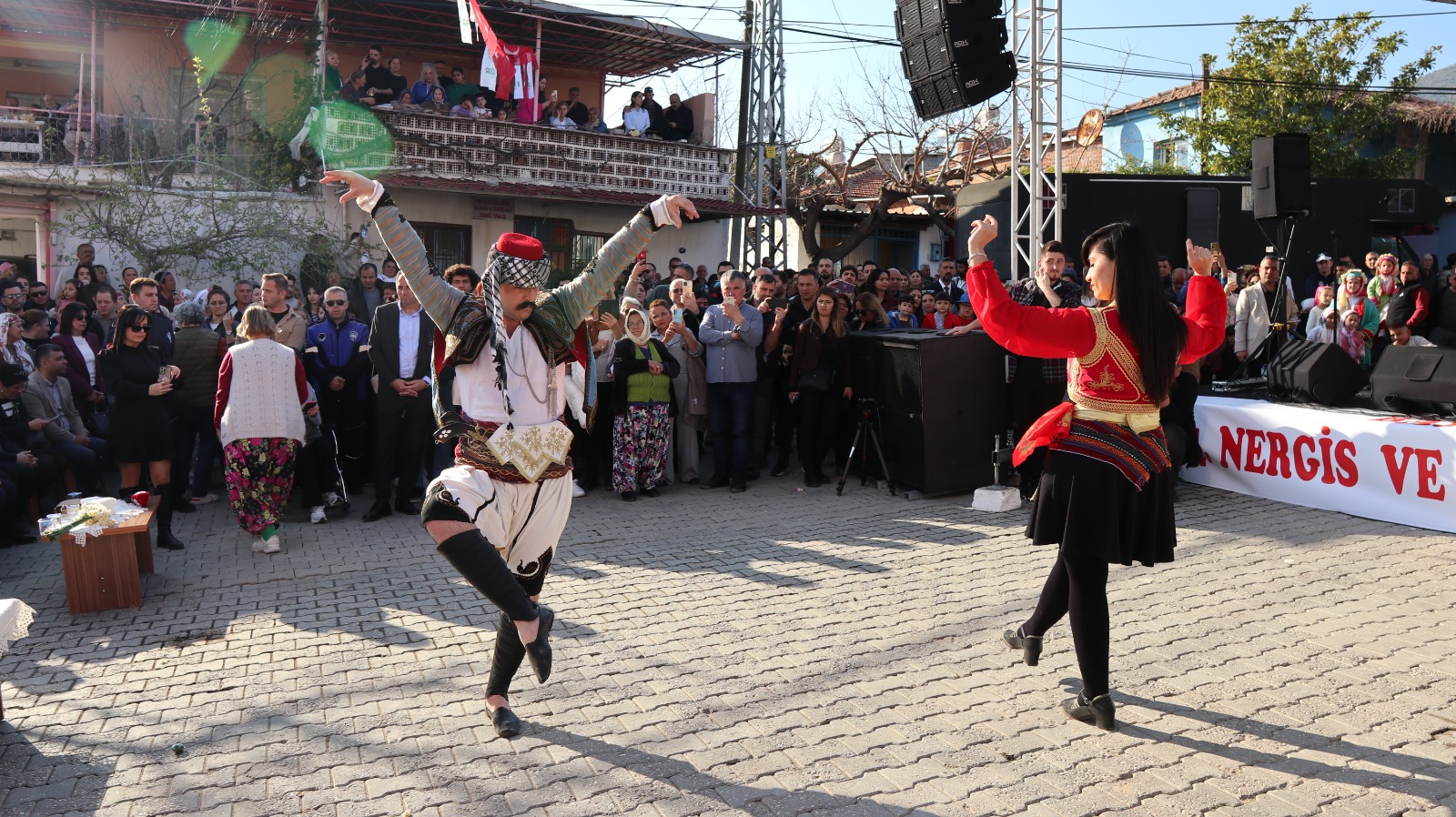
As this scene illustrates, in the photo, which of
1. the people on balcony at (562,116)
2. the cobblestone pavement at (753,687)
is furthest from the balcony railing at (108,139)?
the cobblestone pavement at (753,687)

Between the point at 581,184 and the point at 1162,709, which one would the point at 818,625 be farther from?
the point at 581,184

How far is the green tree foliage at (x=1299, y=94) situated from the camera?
24.1m

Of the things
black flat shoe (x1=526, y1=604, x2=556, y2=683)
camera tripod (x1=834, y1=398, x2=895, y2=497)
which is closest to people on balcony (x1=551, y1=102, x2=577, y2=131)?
camera tripod (x1=834, y1=398, x2=895, y2=497)

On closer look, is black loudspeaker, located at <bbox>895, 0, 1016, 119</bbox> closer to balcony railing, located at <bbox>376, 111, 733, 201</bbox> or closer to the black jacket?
the black jacket

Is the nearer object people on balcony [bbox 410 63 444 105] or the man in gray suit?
the man in gray suit

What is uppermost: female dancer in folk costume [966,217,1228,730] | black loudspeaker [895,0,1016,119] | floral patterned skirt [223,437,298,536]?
black loudspeaker [895,0,1016,119]

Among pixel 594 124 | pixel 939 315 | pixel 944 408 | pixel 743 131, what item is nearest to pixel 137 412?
pixel 944 408

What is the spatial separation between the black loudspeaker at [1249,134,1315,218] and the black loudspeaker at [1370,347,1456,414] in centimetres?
241

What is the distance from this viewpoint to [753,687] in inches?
185

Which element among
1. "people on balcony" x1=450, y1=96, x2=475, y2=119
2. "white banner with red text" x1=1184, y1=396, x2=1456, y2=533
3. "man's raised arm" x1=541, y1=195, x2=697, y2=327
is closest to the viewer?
"man's raised arm" x1=541, y1=195, x2=697, y2=327

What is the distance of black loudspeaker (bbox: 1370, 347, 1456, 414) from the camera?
8688 mm

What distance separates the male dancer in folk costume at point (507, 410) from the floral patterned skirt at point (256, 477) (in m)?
3.96

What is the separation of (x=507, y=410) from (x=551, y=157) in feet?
51.4

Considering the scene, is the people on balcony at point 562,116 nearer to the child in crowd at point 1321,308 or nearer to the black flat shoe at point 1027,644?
the child in crowd at point 1321,308
